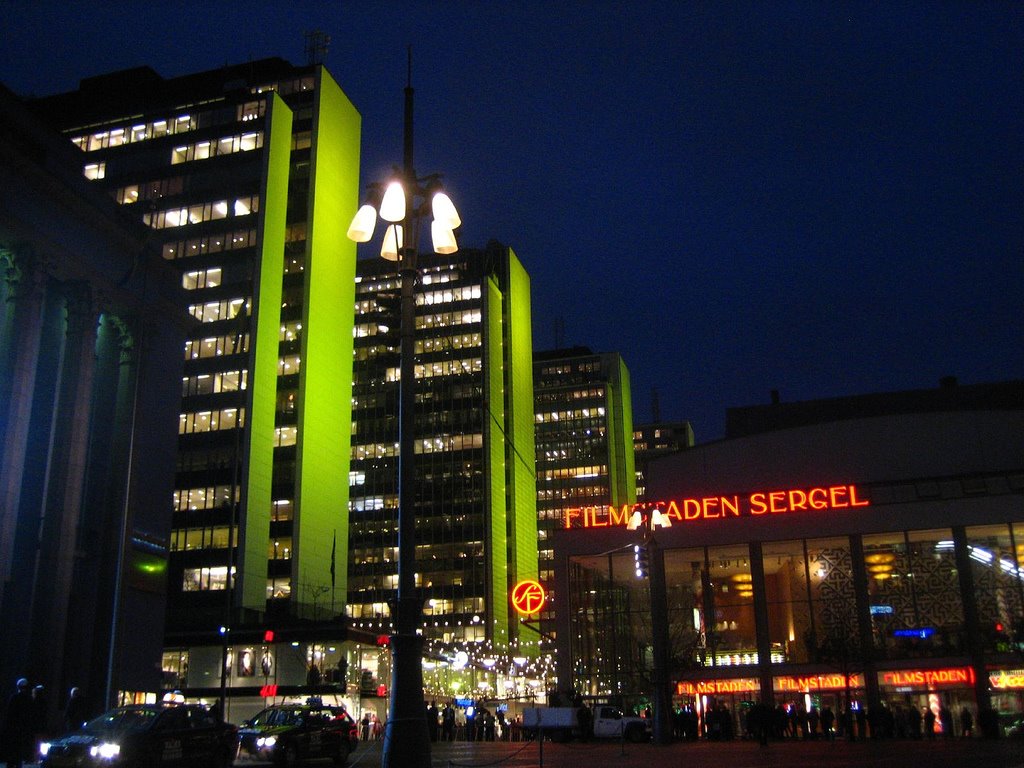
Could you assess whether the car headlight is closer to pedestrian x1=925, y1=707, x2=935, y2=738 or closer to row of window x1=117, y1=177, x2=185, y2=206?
pedestrian x1=925, y1=707, x2=935, y2=738

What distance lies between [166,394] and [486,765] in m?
34.8

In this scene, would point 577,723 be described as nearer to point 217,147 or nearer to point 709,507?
point 709,507

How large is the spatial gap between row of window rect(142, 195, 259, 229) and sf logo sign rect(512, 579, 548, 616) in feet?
177

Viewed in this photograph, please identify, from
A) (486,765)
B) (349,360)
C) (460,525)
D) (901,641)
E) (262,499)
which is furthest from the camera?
(460,525)

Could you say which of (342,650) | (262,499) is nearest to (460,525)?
(262,499)

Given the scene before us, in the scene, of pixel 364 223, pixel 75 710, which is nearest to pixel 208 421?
pixel 75 710

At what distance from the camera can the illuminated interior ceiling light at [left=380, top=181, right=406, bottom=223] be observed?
12.9m

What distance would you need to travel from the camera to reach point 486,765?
22734 mm

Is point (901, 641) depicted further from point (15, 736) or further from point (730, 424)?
point (15, 736)

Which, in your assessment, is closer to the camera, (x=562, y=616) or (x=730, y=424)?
(x=562, y=616)

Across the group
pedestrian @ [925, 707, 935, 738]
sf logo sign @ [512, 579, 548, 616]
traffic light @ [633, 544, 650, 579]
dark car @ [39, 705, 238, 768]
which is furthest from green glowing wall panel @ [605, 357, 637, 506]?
dark car @ [39, 705, 238, 768]

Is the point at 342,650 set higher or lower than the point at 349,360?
lower

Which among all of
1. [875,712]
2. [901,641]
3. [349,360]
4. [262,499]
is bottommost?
[875,712]

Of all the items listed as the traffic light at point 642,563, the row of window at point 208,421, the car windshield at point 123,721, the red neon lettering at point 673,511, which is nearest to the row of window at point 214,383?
the row of window at point 208,421
